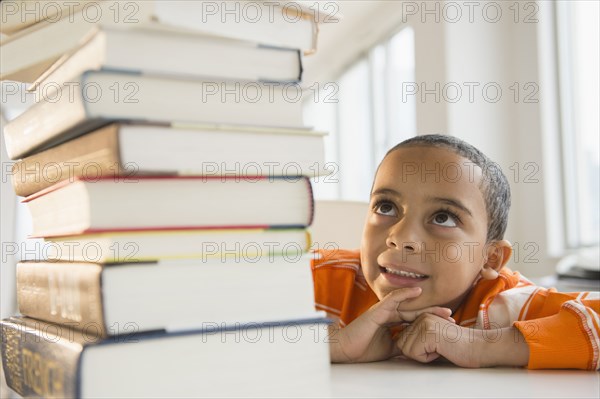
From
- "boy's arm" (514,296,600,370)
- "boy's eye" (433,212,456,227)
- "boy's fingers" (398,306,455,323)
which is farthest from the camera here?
"boy's eye" (433,212,456,227)

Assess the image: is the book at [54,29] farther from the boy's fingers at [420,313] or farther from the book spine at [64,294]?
the boy's fingers at [420,313]

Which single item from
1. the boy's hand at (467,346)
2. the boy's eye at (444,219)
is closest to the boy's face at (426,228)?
the boy's eye at (444,219)

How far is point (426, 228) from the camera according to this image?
0.85m

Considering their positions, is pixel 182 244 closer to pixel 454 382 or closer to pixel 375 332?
pixel 454 382

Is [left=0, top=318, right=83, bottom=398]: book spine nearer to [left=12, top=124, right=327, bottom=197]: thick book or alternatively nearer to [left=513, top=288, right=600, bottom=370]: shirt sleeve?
[left=12, top=124, right=327, bottom=197]: thick book

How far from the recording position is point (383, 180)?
0.93 meters

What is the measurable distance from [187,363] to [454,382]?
24cm

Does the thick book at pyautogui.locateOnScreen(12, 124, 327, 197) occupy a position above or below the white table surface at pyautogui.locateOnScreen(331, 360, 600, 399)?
above

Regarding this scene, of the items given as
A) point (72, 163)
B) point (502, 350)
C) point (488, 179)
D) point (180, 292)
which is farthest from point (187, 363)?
point (488, 179)

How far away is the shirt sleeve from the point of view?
2.18 ft

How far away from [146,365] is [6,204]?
0.45 m

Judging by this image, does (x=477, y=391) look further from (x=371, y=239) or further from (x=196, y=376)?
(x=371, y=239)

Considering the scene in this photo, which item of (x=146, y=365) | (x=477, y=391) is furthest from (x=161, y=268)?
(x=477, y=391)

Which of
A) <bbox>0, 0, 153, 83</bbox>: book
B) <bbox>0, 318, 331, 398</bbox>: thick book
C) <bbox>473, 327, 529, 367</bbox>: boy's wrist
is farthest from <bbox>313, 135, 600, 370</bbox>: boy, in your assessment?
<bbox>0, 0, 153, 83</bbox>: book
